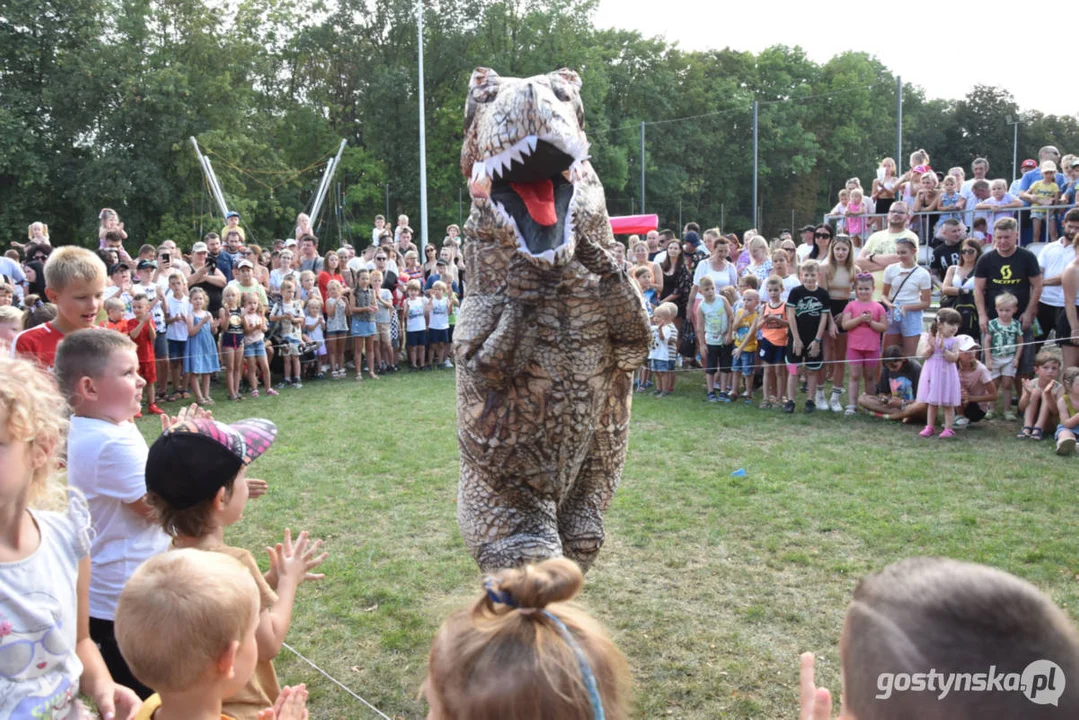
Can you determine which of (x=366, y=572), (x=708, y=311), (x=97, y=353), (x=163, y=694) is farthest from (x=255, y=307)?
(x=163, y=694)

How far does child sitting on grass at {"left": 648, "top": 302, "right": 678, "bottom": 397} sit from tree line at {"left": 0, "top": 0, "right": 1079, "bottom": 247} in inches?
611

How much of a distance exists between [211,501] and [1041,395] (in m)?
8.02

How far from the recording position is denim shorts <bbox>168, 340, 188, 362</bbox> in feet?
35.9

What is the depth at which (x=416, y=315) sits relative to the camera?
13.6m

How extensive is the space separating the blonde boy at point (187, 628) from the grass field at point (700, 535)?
1981 mm

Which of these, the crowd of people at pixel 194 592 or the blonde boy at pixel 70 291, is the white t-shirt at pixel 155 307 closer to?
the crowd of people at pixel 194 592

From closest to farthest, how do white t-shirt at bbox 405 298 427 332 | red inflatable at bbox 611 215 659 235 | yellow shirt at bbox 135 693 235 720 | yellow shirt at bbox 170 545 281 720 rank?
yellow shirt at bbox 135 693 235 720 → yellow shirt at bbox 170 545 281 720 → white t-shirt at bbox 405 298 427 332 → red inflatable at bbox 611 215 659 235

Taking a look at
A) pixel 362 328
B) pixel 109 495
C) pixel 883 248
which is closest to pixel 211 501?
pixel 109 495

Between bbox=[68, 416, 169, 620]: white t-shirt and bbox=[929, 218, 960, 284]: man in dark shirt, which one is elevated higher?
bbox=[929, 218, 960, 284]: man in dark shirt

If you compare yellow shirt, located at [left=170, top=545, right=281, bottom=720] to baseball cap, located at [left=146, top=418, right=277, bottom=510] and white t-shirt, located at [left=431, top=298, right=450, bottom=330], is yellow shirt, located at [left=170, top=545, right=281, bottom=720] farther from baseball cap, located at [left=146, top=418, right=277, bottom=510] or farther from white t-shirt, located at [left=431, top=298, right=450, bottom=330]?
white t-shirt, located at [left=431, top=298, right=450, bottom=330]

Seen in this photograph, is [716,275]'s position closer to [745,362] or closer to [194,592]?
[745,362]

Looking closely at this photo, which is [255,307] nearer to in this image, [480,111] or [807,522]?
[807,522]

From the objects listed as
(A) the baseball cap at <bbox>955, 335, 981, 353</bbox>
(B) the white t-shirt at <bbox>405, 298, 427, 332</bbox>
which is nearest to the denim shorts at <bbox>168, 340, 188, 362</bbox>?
(B) the white t-shirt at <bbox>405, 298, 427, 332</bbox>

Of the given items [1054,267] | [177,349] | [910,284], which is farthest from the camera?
[177,349]
